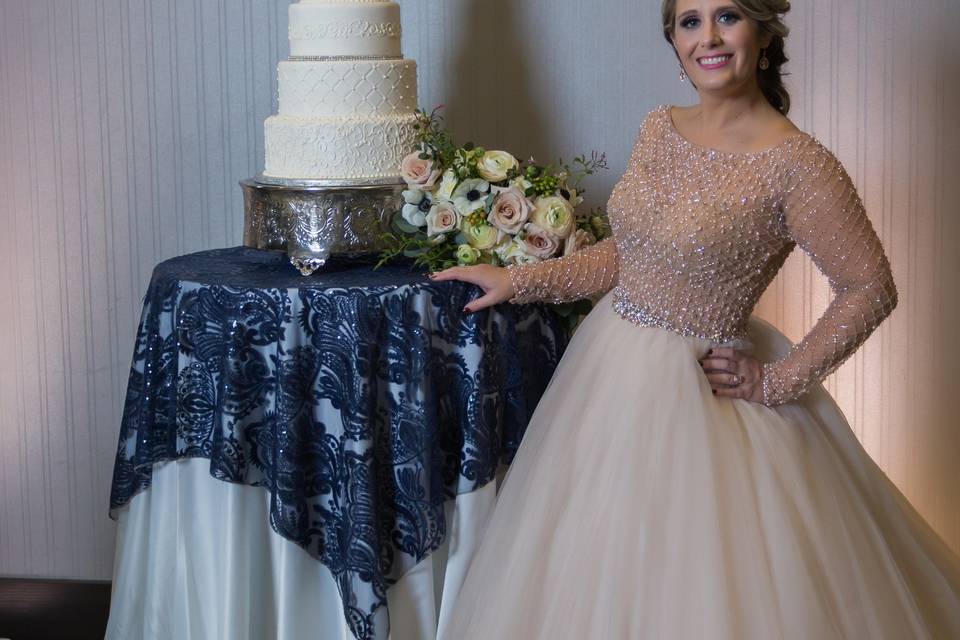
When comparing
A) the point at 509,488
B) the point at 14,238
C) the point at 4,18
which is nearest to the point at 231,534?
the point at 509,488

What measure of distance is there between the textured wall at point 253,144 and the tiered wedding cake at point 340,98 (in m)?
0.63

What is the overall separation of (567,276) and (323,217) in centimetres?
53

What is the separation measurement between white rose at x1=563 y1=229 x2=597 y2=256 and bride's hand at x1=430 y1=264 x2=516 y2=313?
0.61 feet

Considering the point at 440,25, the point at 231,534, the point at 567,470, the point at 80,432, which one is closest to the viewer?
the point at 567,470

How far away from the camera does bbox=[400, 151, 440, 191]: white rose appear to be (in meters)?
2.41

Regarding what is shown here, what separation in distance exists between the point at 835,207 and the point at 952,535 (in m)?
1.58

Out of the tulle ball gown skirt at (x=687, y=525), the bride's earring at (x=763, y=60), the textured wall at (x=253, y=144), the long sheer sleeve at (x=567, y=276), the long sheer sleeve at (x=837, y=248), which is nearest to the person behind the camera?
the tulle ball gown skirt at (x=687, y=525)

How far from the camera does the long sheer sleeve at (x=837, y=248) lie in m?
1.92

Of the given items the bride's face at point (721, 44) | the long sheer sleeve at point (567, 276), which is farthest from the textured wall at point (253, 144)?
the bride's face at point (721, 44)

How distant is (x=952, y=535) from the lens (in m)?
3.12

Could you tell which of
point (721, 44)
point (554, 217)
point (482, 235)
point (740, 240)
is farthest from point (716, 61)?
point (482, 235)

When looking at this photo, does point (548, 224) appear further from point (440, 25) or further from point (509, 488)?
point (440, 25)

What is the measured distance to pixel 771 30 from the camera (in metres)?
1.98
